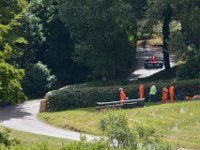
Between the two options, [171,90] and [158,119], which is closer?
[158,119]

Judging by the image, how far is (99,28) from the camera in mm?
46375

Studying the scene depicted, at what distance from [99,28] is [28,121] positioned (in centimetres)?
1260

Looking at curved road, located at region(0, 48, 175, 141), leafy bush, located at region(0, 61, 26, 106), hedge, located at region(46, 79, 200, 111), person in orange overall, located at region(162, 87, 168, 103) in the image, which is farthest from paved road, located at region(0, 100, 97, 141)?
person in orange overall, located at region(162, 87, 168, 103)

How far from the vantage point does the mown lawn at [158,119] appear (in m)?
31.0

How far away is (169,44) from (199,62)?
2962mm

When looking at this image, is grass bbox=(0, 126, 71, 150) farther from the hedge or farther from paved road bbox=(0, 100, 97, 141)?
the hedge

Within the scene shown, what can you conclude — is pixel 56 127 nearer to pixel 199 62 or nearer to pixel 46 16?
pixel 199 62

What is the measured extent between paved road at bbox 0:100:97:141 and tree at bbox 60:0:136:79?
6122 millimetres

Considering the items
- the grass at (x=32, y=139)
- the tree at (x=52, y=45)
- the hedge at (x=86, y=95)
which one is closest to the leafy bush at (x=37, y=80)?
the tree at (x=52, y=45)

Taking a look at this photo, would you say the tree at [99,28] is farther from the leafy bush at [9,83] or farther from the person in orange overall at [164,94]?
the leafy bush at [9,83]

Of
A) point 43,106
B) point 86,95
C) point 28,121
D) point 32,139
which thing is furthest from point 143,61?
point 32,139

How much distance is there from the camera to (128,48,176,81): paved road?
184ft

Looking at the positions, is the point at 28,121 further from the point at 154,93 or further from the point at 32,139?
the point at 154,93

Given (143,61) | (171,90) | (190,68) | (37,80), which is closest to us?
(171,90)
